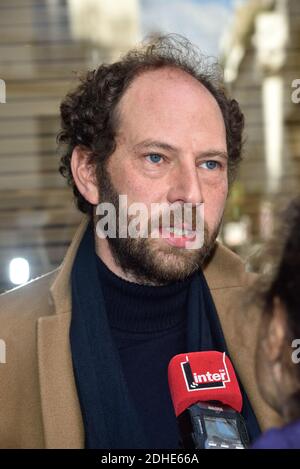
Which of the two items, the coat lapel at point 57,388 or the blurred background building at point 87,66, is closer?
the coat lapel at point 57,388

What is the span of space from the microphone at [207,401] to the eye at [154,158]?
0.53 metres

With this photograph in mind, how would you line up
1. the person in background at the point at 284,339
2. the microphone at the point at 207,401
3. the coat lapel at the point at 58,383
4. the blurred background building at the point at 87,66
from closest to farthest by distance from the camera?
1. the person in background at the point at 284,339
2. the microphone at the point at 207,401
3. the coat lapel at the point at 58,383
4. the blurred background building at the point at 87,66

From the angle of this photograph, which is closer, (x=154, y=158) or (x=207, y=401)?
(x=207, y=401)

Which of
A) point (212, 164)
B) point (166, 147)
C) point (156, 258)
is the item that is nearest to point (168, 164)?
point (166, 147)

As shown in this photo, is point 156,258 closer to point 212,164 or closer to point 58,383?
point 212,164

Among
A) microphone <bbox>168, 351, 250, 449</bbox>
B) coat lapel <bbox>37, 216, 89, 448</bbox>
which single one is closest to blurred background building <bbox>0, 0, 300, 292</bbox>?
coat lapel <bbox>37, 216, 89, 448</bbox>

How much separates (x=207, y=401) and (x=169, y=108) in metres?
0.81

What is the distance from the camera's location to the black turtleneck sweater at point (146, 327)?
8.26 feet

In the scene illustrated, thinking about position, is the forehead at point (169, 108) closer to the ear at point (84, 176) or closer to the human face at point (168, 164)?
the human face at point (168, 164)

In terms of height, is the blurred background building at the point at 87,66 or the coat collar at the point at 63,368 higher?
the blurred background building at the point at 87,66

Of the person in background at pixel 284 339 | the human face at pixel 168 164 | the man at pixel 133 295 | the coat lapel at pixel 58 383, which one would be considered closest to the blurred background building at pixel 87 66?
the man at pixel 133 295

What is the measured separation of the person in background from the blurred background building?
4.64 meters

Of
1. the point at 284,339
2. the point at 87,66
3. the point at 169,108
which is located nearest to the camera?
the point at 284,339

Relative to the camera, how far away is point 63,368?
7.80 ft
